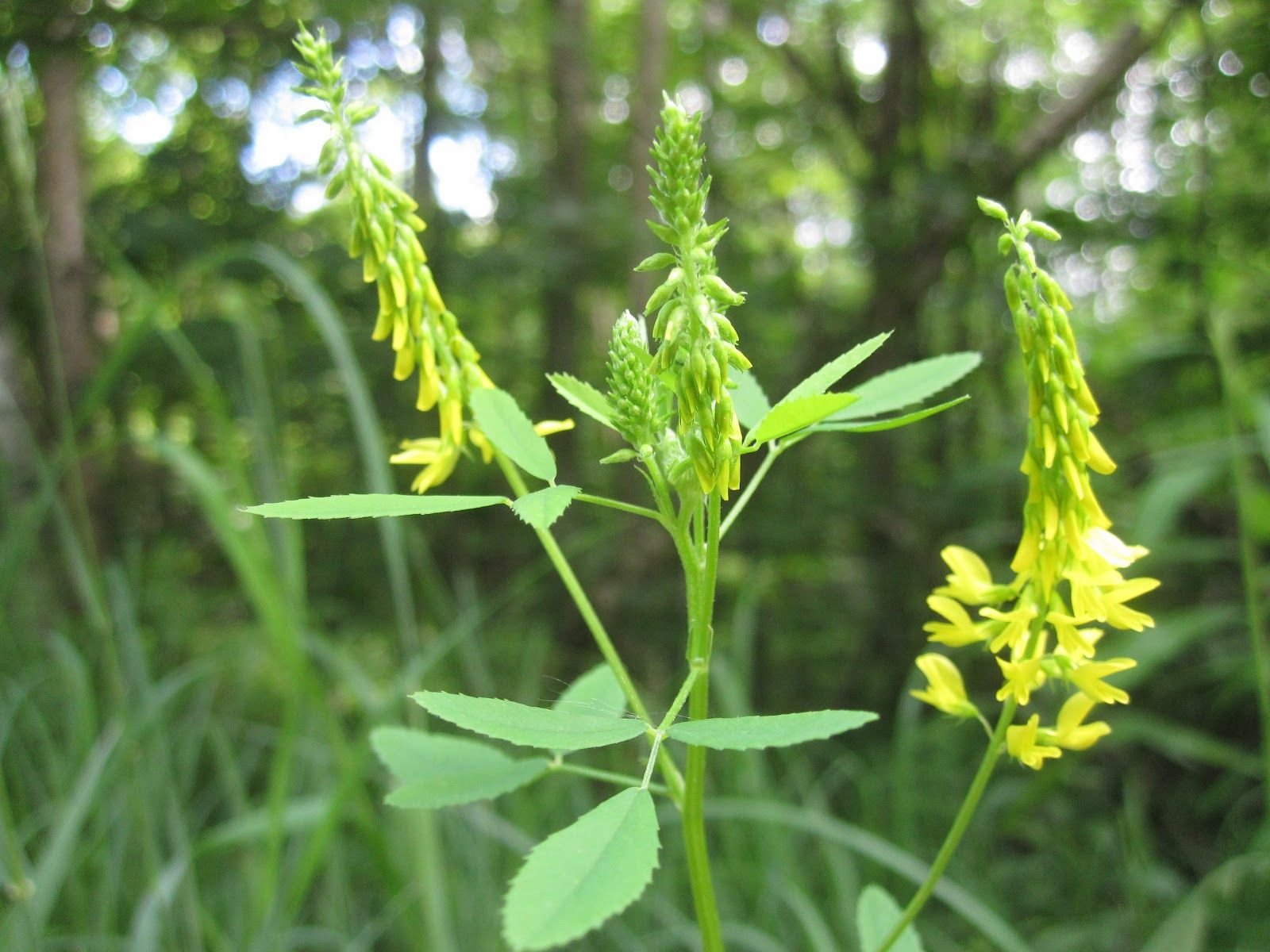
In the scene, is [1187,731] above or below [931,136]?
below

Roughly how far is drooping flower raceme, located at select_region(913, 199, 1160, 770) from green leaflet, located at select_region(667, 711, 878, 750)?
0.07 m

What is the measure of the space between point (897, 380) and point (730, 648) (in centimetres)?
342

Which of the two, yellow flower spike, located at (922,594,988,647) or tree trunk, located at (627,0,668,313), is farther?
tree trunk, located at (627,0,668,313)

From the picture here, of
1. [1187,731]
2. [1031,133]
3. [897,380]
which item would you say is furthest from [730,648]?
[897,380]

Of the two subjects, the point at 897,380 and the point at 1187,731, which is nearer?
the point at 897,380

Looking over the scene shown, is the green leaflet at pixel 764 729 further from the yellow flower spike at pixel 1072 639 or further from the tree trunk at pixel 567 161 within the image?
the tree trunk at pixel 567 161

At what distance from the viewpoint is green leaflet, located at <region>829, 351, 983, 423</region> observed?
2.71ft

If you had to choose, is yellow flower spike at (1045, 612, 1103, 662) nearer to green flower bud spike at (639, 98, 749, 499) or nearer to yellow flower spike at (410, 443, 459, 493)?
green flower bud spike at (639, 98, 749, 499)

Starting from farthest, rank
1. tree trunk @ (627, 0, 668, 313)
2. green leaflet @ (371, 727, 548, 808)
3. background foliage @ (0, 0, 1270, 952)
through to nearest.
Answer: tree trunk @ (627, 0, 668, 313) → background foliage @ (0, 0, 1270, 952) → green leaflet @ (371, 727, 548, 808)

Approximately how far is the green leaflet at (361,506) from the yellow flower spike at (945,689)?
374 mm

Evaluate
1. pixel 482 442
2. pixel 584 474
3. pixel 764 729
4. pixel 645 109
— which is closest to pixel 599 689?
pixel 482 442

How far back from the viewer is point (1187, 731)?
302 centimetres

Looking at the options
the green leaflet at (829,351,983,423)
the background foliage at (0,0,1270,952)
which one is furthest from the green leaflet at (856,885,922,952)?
the background foliage at (0,0,1270,952)

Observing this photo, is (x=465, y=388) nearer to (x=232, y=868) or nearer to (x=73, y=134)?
(x=232, y=868)
